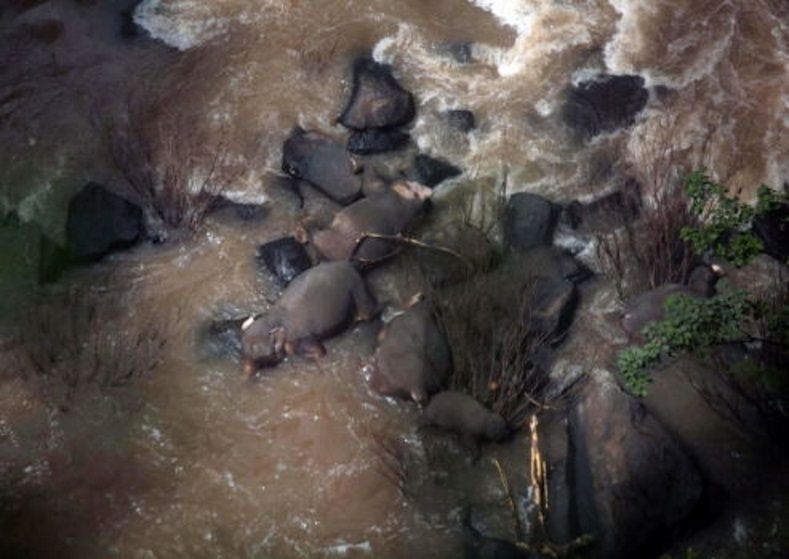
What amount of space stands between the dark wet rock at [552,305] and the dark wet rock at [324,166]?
186cm

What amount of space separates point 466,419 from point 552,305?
124cm

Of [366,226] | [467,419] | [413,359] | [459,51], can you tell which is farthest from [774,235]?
[459,51]

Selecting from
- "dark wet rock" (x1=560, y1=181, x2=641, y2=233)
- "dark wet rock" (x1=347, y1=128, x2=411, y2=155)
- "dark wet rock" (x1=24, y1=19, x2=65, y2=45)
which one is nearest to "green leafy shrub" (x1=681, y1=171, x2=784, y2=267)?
"dark wet rock" (x1=560, y1=181, x2=641, y2=233)

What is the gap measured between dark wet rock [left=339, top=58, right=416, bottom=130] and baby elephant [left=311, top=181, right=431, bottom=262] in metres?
0.91

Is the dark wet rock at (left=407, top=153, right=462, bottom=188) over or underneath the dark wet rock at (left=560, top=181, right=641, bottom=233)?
underneath

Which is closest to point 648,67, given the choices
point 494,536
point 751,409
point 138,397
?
point 751,409

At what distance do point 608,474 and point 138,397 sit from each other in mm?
3389

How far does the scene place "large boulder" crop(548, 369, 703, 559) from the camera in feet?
16.4

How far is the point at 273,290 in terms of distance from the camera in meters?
6.48

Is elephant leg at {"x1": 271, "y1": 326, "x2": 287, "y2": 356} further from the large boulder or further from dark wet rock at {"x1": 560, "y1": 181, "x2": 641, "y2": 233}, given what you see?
dark wet rock at {"x1": 560, "y1": 181, "x2": 641, "y2": 233}

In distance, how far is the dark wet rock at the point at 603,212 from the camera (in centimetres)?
679

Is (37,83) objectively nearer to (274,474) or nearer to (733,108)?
(274,474)

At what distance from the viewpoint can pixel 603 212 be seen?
22.4 ft

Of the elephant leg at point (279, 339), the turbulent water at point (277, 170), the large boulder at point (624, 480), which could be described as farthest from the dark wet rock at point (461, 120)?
the large boulder at point (624, 480)
